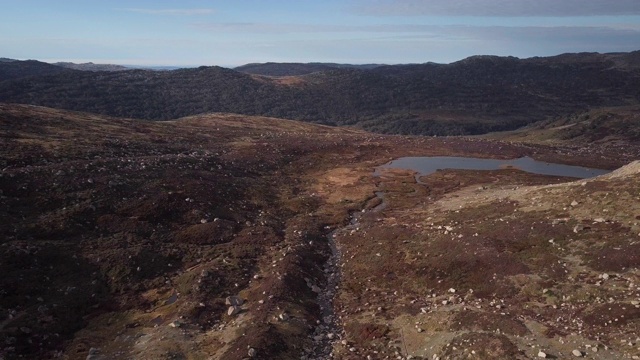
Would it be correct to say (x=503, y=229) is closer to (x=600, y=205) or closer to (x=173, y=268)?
(x=600, y=205)

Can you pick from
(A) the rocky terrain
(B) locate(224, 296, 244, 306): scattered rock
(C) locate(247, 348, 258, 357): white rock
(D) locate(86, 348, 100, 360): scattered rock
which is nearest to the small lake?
(A) the rocky terrain

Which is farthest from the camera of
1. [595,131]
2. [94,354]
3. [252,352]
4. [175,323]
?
[595,131]

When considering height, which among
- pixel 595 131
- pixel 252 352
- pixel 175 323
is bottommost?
pixel 595 131

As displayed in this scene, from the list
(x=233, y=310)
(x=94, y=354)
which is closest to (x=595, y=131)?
(x=233, y=310)

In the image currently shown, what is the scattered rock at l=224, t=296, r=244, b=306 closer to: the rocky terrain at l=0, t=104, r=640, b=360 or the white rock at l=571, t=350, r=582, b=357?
the rocky terrain at l=0, t=104, r=640, b=360

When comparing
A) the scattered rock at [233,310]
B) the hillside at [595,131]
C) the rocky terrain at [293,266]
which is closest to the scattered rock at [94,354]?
the rocky terrain at [293,266]

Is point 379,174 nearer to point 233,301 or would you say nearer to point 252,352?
point 233,301

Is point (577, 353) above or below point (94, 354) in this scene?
above
